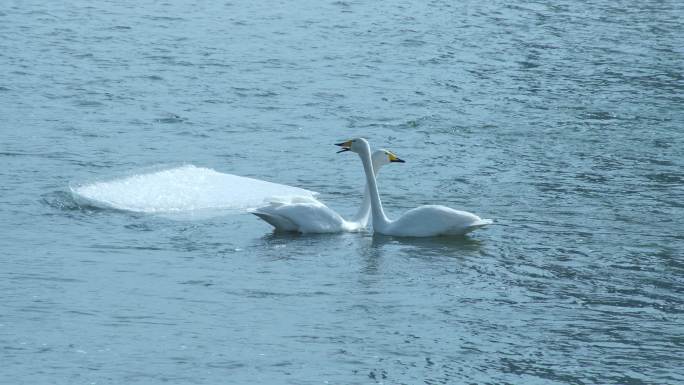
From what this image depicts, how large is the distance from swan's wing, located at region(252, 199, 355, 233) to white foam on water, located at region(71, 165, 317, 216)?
61 centimetres

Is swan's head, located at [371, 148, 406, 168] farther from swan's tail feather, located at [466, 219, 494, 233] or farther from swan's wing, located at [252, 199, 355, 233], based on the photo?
swan's tail feather, located at [466, 219, 494, 233]

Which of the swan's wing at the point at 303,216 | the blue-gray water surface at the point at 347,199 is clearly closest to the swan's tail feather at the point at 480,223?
the blue-gray water surface at the point at 347,199

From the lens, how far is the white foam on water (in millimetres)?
13805

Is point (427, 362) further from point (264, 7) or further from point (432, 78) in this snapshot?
point (264, 7)

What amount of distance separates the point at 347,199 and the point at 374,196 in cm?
125

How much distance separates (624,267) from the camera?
12.0 meters

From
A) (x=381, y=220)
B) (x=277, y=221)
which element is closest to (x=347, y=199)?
(x=381, y=220)

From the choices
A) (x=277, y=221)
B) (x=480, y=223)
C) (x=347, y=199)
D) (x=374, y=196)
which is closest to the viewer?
(x=480, y=223)

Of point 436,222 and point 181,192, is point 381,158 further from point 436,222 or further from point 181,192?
point 181,192

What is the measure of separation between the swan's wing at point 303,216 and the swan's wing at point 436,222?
0.66 meters

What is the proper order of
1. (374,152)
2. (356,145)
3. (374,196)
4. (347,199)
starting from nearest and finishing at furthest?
(374,196) → (356,145) → (374,152) → (347,199)

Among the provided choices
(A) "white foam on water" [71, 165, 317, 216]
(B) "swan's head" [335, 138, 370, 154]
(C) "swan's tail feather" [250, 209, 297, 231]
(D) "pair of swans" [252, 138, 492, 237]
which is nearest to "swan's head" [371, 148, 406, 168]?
(B) "swan's head" [335, 138, 370, 154]

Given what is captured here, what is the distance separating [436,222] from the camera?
12922mm

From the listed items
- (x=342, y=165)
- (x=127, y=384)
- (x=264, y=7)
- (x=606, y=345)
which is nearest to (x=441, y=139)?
(x=342, y=165)
